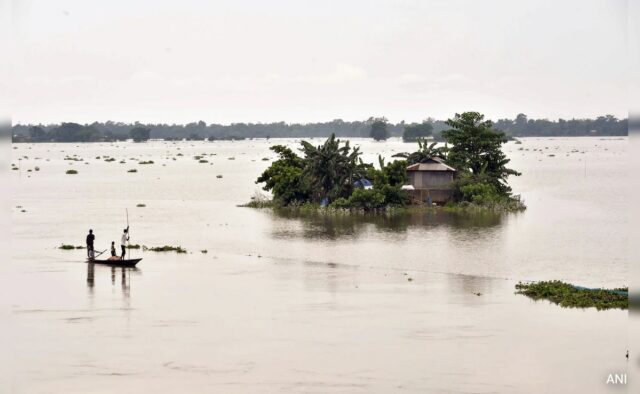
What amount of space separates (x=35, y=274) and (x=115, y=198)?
45141 mm

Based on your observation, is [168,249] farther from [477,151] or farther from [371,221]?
[477,151]

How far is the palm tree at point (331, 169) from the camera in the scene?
59.2m

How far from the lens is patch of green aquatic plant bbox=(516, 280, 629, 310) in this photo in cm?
2905

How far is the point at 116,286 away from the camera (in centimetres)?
3250

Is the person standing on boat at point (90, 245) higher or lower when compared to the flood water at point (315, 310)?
→ higher

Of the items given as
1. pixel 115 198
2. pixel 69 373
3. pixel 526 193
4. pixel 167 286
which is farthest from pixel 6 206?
pixel 526 193

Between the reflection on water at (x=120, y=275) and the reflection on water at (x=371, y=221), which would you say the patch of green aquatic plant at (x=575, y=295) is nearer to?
the reflection on water at (x=120, y=275)

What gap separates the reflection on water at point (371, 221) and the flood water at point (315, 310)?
0.81ft

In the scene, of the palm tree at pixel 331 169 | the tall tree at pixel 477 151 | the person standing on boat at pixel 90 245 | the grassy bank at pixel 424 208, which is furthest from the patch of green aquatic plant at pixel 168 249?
the tall tree at pixel 477 151

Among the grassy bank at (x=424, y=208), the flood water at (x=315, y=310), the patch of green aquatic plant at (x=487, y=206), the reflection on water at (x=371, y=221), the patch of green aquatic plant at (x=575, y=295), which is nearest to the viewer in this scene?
the flood water at (x=315, y=310)

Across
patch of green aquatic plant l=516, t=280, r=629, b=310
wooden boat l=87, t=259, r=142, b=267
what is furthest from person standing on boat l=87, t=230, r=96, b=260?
patch of green aquatic plant l=516, t=280, r=629, b=310

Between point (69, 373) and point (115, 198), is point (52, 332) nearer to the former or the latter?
point (69, 373)

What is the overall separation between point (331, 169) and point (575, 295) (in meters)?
30.5

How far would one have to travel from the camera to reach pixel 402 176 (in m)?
59.9
